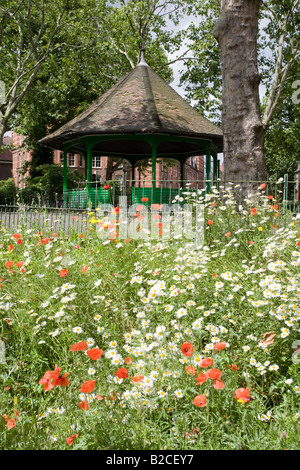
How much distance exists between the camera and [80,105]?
25.2 m

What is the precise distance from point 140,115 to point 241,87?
25.6ft

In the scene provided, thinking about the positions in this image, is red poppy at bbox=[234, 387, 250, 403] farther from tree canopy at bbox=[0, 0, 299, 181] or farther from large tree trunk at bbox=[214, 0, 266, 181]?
tree canopy at bbox=[0, 0, 299, 181]

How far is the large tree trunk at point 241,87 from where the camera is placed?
7.84 m

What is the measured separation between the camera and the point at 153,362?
274 centimetres

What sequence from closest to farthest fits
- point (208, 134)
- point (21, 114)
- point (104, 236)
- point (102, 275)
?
point (102, 275) → point (104, 236) → point (208, 134) → point (21, 114)

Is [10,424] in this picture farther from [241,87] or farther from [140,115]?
[140,115]

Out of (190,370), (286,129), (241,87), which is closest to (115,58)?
(286,129)

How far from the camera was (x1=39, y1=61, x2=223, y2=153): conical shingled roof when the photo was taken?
48.2 feet

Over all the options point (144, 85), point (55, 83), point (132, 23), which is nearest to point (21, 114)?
point (55, 83)

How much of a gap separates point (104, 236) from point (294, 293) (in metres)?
3.19

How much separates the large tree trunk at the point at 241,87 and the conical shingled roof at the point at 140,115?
6.32 meters

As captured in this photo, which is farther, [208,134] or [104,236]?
[208,134]

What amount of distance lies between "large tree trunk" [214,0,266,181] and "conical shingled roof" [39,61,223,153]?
6316mm

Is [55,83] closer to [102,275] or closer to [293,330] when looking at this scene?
[102,275]
